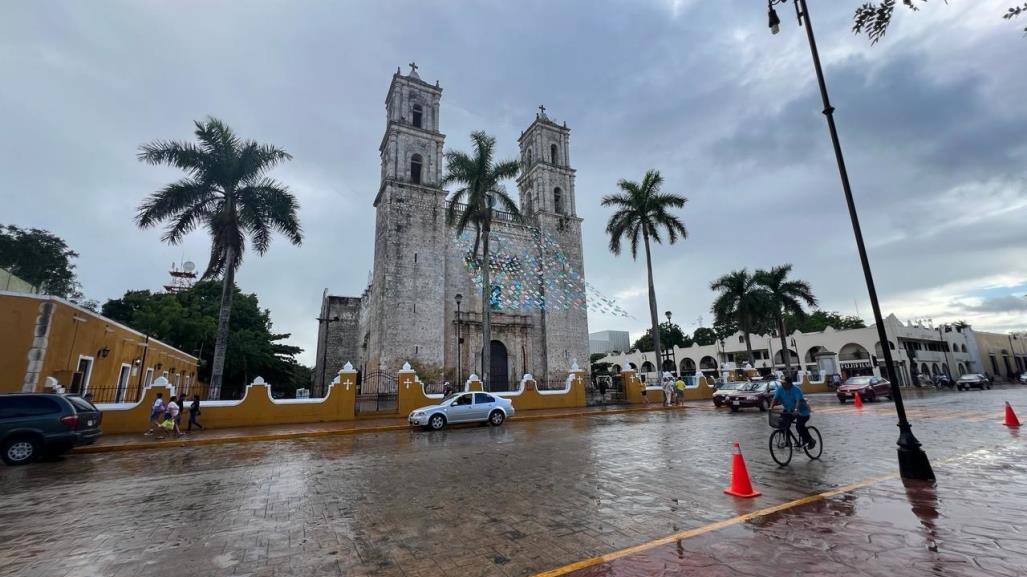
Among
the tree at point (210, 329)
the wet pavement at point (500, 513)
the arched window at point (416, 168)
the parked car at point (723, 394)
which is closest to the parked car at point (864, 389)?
the parked car at point (723, 394)

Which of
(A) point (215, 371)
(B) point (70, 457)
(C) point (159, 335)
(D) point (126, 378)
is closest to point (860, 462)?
(B) point (70, 457)

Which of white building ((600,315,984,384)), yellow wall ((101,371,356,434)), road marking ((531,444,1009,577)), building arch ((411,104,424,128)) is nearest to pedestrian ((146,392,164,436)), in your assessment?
yellow wall ((101,371,356,434))

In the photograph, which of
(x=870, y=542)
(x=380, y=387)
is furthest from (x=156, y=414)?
(x=870, y=542)

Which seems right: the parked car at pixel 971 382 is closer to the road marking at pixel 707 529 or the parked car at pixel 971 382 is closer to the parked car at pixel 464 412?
the parked car at pixel 464 412

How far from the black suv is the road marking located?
39.0 ft

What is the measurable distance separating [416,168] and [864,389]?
29.8 metres

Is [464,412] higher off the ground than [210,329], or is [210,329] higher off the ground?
[210,329]

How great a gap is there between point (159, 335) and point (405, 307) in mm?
16134

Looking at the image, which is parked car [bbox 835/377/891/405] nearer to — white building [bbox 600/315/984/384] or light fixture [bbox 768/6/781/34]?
white building [bbox 600/315/984/384]

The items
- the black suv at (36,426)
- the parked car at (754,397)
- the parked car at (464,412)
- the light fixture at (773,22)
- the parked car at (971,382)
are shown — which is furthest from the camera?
the parked car at (971,382)

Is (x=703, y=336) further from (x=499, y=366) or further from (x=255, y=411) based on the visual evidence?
(x=255, y=411)

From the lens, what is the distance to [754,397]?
64.4ft

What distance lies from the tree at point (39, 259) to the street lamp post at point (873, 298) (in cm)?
4199

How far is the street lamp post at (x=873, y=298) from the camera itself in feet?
20.4
